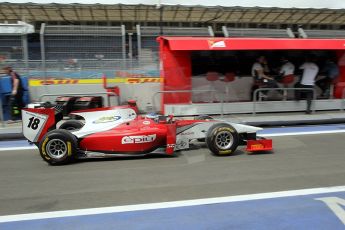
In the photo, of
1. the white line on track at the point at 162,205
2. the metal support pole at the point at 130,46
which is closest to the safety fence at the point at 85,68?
the metal support pole at the point at 130,46

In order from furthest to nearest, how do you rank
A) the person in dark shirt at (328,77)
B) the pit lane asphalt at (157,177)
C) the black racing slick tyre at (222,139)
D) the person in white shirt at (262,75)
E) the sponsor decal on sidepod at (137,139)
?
the person in dark shirt at (328,77) < the person in white shirt at (262,75) < the black racing slick tyre at (222,139) < the sponsor decal on sidepod at (137,139) < the pit lane asphalt at (157,177)

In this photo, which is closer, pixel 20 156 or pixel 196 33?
pixel 20 156

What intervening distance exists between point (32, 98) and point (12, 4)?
43.8ft

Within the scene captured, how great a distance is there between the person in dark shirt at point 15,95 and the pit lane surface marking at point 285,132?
195 cm

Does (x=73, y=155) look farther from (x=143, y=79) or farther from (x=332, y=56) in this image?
(x=332, y=56)

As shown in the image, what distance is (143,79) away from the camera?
1283 centimetres

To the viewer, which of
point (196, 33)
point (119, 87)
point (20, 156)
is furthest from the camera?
point (196, 33)

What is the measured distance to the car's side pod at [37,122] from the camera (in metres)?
7.17

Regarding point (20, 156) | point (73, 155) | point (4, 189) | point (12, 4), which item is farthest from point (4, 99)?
point (12, 4)

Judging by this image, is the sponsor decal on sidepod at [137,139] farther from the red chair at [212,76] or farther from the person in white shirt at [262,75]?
the person in white shirt at [262,75]

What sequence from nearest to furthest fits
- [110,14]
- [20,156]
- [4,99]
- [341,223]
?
[341,223] < [20,156] < [4,99] < [110,14]

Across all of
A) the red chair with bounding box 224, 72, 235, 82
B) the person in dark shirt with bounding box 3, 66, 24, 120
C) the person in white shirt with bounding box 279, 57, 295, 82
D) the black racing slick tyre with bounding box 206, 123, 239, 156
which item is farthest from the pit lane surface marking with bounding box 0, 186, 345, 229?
the person in white shirt with bounding box 279, 57, 295, 82

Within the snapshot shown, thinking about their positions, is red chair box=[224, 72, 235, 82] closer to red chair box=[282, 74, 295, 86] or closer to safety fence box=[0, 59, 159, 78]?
red chair box=[282, 74, 295, 86]

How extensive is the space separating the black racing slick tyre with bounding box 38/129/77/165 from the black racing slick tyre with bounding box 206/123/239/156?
2.50 meters
